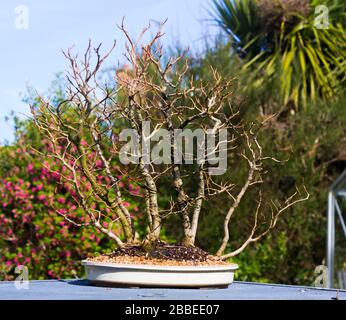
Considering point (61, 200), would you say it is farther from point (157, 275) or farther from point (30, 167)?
point (157, 275)

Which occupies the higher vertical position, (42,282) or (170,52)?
(170,52)

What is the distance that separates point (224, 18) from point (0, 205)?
15.5ft

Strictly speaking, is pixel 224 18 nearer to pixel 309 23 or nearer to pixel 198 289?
pixel 309 23

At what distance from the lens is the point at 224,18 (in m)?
10.9

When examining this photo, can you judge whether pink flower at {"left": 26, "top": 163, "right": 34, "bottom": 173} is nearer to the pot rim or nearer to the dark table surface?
the dark table surface

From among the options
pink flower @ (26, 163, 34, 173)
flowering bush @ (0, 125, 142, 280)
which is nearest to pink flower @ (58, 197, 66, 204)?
flowering bush @ (0, 125, 142, 280)

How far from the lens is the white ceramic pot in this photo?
9.23ft

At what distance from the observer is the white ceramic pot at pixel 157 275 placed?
2.81 meters

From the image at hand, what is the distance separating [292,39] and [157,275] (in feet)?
28.7

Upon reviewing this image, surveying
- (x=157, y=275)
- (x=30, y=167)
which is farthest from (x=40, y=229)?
(x=157, y=275)

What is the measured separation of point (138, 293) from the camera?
259 centimetres

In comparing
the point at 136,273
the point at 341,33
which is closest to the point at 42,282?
the point at 136,273

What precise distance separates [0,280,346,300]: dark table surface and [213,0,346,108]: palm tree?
25.5 feet
